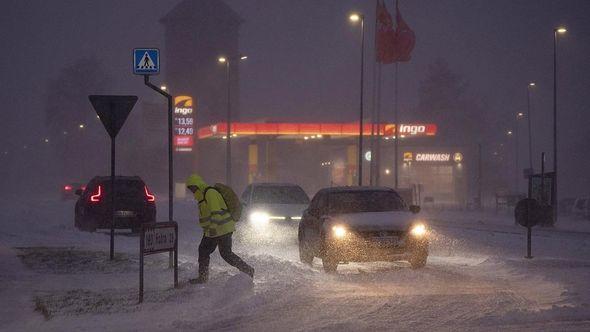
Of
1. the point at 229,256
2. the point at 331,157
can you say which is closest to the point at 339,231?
the point at 229,256

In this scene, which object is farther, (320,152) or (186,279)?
(320,152)

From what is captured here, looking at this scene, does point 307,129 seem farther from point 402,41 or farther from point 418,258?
point 418,258

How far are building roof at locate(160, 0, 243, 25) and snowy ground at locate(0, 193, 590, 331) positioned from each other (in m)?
126

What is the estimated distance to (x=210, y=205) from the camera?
43.1 feet

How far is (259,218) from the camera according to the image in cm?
2228

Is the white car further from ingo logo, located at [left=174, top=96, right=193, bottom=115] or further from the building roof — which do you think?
the building roof

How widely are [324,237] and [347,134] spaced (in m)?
50.4

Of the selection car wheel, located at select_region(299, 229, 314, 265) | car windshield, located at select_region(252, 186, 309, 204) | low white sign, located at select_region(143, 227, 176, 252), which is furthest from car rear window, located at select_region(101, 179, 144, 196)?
low white sign, located at select_region(143, 227, 176, 252)

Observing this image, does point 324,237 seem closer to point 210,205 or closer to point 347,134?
point 210,205

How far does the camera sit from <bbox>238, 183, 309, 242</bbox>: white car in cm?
2194

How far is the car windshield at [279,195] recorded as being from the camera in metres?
23.4

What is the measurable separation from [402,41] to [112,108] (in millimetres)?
38337

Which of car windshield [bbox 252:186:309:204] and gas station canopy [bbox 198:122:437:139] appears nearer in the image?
car windshield [bbox 252:186:309:204]

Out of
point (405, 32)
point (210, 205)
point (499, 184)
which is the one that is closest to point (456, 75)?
point (499, 184)
